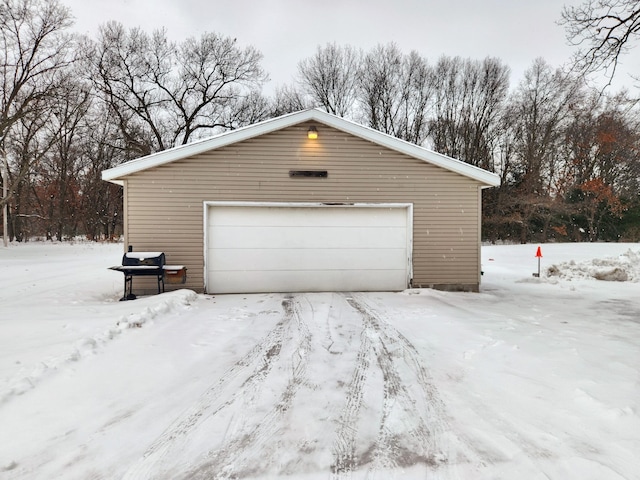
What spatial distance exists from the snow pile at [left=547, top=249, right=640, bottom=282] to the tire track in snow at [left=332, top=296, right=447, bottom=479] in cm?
842

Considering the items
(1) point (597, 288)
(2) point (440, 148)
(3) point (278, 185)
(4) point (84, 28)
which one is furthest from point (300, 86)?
(1) point (597, 288)

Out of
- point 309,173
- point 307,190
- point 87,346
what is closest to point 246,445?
point 87,346

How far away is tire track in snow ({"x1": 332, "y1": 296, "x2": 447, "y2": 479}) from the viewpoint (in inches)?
76.6

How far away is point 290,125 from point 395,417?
20.9ft

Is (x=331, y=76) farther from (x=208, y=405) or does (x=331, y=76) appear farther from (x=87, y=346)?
(x=208, y=405)

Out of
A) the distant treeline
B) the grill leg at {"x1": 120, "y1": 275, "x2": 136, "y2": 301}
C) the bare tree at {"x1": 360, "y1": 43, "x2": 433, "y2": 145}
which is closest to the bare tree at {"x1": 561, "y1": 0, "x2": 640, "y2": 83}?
the grill leg at {"x1": 120, "y1": 275, "x2": 136, "y2": 301}

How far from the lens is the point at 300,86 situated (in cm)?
2377

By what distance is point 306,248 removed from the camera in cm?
757

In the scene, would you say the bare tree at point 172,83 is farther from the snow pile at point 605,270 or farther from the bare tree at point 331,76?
the snow pile at point 605,270

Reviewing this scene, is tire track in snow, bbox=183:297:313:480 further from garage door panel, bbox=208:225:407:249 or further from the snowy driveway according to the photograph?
garage door panel, bbox=208:225:407:249

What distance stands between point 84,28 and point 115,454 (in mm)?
23930

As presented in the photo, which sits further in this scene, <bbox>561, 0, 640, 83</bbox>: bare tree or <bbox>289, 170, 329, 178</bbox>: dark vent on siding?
<bbox>289, 170, 329, 178</bbox>: dark vent on siding

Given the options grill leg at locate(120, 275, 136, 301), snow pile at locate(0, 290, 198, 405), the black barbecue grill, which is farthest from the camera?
grill leg at locate(120, 275, 136, 301)

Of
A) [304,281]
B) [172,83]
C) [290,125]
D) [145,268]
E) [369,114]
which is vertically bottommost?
[304,281]
